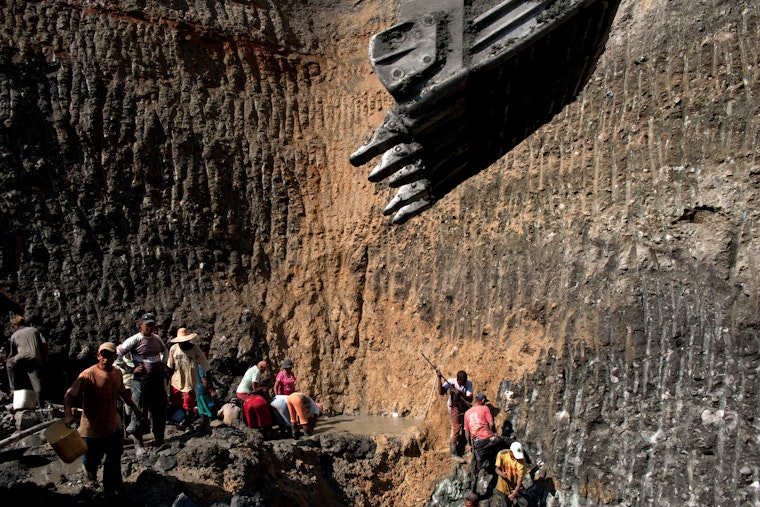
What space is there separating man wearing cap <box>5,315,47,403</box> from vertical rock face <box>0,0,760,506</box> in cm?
381

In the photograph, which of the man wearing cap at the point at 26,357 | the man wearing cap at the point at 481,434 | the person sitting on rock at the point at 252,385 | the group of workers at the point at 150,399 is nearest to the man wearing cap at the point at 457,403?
the man wearing cap at the point at 481,434

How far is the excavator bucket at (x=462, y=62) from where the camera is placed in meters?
4.21

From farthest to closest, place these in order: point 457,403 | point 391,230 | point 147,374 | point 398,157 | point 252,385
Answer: point 391,230 < point 457,403 < point 252,385 < point 147,374 < point 398,157

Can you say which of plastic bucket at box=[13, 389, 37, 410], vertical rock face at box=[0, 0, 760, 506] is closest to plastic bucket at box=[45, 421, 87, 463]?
plastic bucket at box=[13, 389, 37, 410]

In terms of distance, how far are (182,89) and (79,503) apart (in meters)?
10.4

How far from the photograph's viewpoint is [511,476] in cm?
950

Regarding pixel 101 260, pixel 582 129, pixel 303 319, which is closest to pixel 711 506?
pixel 582 129

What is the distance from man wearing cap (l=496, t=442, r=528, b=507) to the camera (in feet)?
30.8

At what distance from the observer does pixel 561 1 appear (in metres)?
4.20

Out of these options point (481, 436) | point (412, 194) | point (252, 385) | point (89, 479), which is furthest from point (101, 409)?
point (481, 436)

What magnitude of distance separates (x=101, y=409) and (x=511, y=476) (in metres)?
5.58

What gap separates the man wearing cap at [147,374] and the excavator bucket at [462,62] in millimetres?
4540

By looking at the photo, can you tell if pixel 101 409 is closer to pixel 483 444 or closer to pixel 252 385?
pixel 252 385

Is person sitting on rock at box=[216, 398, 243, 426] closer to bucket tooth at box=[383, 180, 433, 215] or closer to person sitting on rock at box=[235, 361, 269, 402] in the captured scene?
person sitting on rock at box=[235, 361, 269, 402]
